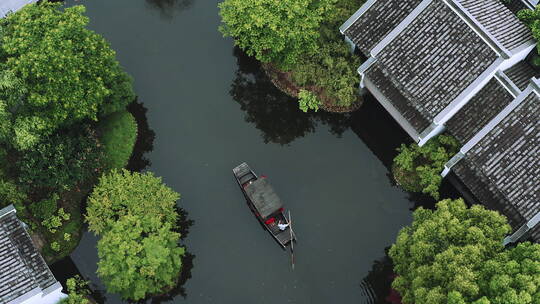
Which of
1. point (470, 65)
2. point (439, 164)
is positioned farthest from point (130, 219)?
point (470, 65)

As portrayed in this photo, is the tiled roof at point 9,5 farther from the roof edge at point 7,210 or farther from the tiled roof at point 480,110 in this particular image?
the tiled roof at point 480,110

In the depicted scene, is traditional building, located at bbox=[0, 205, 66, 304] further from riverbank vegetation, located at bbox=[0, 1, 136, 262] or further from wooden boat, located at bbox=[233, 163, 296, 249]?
wooden boat, located at bbox=[233, 163, 296, 249]

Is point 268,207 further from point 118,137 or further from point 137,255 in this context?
point 118,137

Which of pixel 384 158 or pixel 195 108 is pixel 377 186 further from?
pixel 195 108

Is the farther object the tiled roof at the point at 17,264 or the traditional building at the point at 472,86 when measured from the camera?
the traditional building at the point at 472,86

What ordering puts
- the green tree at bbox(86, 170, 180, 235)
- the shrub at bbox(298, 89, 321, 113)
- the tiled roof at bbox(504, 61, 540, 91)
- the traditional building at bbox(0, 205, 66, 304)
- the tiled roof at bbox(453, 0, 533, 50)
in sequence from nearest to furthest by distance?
the traditional building at bbox(0, 205, 66, 304), the green tree at bbox(86, 170, 180, 235), the tiled roof at bbox(453, 0, 533, 50), the tiled roof at bbox(504, 61, 540, 91), the shrub at bbox(298, 89, 321, 113)

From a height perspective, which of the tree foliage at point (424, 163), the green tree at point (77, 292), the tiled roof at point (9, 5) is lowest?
the tree foliage at point (424, 163)

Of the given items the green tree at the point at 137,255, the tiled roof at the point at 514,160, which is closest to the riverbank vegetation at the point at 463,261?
the tiled roof at the point at 514,160

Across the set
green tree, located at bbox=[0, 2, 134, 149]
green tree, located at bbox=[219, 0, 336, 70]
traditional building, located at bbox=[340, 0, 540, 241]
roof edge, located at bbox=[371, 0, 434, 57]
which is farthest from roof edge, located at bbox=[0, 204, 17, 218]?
roof edge, located at bbox=[371, 0, 434, 57]
